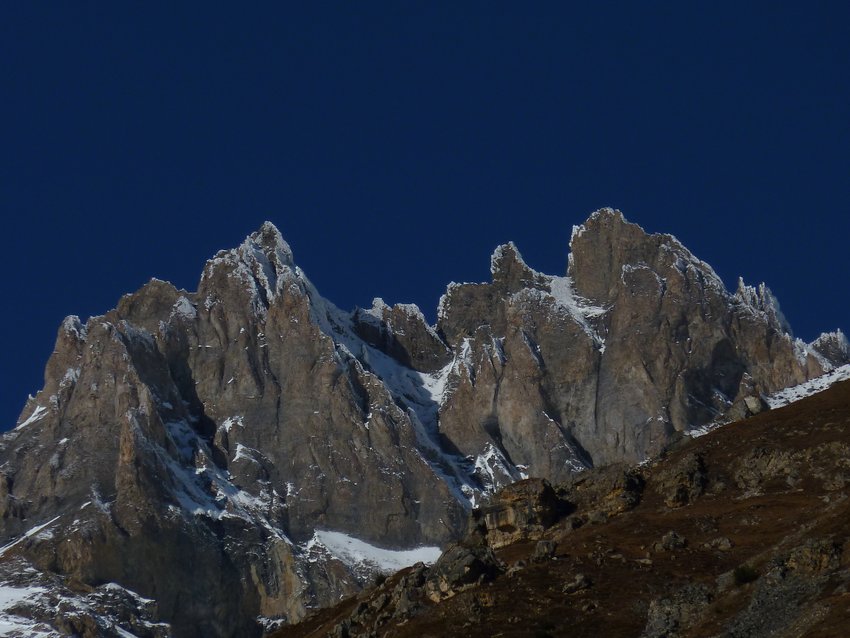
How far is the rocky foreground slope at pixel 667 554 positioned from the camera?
265 feet

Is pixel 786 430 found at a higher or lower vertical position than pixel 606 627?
higher

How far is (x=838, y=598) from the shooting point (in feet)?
241

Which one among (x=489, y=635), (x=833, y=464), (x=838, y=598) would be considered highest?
(x=833, y=464)

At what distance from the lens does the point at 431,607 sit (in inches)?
4166

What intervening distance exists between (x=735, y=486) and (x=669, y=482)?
5.15 meters

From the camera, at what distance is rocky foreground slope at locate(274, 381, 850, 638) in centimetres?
8088

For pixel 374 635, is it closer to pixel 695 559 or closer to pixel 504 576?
pixel 504 576

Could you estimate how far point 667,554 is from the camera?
106562 mm

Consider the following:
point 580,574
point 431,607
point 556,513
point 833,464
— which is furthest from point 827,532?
point 556,513

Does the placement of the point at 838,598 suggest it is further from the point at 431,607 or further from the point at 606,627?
the point at 431,607

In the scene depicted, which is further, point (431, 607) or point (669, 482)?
point (669, 482)

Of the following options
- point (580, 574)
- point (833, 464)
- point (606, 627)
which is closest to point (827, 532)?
point (606, 627)

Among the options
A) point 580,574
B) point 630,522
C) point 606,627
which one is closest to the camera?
point 606,627

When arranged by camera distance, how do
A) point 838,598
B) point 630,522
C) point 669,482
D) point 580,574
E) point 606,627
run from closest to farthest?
point 838,598, point 606,627, point 580,574, point 630,522, point 669,482
